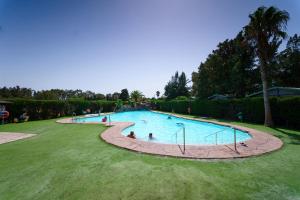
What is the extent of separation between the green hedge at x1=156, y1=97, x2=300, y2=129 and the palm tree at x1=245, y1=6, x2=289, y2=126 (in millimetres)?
850

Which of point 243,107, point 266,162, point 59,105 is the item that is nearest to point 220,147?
point 266,162

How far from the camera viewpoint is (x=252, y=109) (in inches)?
627

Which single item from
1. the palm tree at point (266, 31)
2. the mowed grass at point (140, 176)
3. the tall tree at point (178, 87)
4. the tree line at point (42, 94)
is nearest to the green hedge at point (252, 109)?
the palm tree at point (266, 31)

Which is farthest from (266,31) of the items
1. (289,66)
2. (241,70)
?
(289,66)

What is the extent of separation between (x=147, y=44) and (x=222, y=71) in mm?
15505

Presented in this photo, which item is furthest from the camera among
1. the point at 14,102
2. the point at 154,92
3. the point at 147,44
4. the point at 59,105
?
the point at 154,92

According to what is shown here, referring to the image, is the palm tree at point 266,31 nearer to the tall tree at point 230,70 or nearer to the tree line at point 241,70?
the tree line at point 241,70

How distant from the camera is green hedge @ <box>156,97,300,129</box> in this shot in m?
12.6

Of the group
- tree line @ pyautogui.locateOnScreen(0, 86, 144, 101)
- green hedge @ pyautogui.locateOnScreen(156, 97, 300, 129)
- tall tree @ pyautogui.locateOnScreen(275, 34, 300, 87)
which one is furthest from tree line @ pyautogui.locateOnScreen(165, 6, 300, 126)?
tree line @ pyautogui.locateOnScreen(0, 86, 144, 101)

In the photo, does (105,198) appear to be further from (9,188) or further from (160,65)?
(160,65)

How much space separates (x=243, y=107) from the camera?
1712 centimetres

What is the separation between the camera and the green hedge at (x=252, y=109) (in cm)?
1262

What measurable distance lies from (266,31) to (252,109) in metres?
6.75

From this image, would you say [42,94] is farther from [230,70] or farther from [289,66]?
[289,66]
